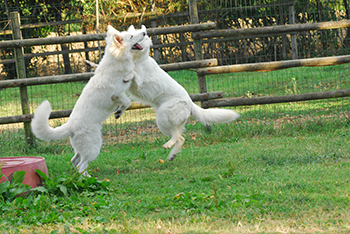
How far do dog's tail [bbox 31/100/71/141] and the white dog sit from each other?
1cm

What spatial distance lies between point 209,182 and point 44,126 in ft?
6.85

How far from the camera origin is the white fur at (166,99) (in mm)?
5082

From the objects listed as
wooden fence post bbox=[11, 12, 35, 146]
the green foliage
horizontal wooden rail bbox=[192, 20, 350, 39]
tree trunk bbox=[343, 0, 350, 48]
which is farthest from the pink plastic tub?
tree trunk bbox=[343, 0, 350, 48]

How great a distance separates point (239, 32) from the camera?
22.9 feet

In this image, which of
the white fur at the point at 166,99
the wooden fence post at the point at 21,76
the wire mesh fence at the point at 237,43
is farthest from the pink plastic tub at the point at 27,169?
the wire mesh fence at the point at 237,43

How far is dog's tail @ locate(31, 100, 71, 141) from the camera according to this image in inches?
168

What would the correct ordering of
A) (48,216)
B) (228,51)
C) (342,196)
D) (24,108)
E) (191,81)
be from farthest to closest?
1. (191,81)
2. (228,51)
3. (24,108)
4. (342,196)
5. (48,216)

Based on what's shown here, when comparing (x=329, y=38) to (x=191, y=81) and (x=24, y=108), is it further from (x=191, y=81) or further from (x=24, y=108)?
(x=24, y=108)

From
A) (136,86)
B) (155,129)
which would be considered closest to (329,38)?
(155,129)

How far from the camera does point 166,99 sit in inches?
206

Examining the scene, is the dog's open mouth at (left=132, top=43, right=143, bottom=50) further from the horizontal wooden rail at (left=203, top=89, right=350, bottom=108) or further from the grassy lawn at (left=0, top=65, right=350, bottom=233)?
the horizontal wooden rail at (left=203, top=89, right=350, bottom=108)

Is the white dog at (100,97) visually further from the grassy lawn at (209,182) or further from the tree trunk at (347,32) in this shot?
the tree trunk at (347,32)

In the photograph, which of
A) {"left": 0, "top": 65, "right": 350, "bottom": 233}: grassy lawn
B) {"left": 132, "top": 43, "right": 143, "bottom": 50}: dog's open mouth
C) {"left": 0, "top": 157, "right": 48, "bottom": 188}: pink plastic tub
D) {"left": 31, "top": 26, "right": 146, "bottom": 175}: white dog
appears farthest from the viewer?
{"left": 132, "top": 43, "right": 143, "bottom": 50}: dog's open mouth

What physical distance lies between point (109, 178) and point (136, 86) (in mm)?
1302
